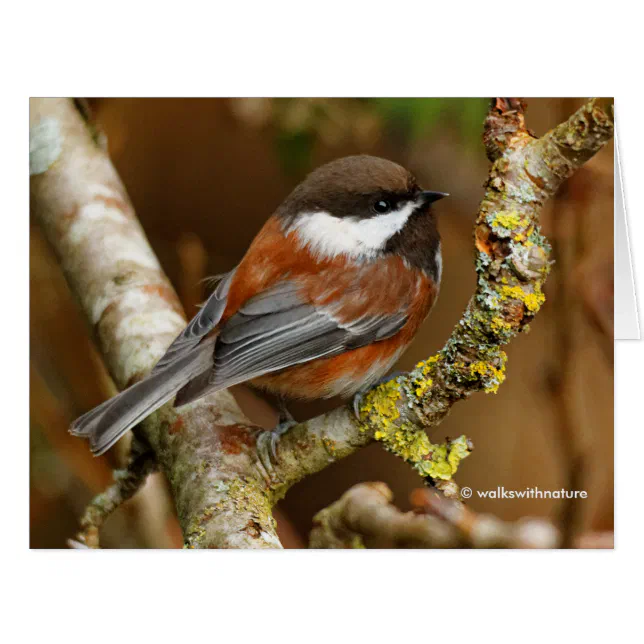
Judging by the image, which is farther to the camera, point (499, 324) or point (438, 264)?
point (438, 264)

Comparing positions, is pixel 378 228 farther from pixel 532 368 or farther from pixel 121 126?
pixel 121 126

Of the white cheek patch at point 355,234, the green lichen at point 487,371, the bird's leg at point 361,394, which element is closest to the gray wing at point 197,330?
the white cheek patch at point 355,234

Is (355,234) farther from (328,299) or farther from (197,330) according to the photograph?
(197,330)

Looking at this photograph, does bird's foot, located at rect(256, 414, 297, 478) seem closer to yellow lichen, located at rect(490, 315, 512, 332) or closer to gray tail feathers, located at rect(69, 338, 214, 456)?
gray tail feathers, located at rect(69, 338, 214, 456)

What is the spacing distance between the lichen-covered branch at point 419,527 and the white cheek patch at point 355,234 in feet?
2.17

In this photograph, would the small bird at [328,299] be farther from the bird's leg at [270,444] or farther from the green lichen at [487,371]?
the green lichen at [487,371]

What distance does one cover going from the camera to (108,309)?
86.7 inches

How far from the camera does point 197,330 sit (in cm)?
200

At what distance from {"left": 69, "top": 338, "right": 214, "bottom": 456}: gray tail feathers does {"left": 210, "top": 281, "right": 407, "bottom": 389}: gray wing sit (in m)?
0.07

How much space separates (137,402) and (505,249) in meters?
0.95

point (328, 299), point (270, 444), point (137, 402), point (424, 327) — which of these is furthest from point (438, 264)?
point (137, 402)

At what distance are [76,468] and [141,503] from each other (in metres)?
0.22
